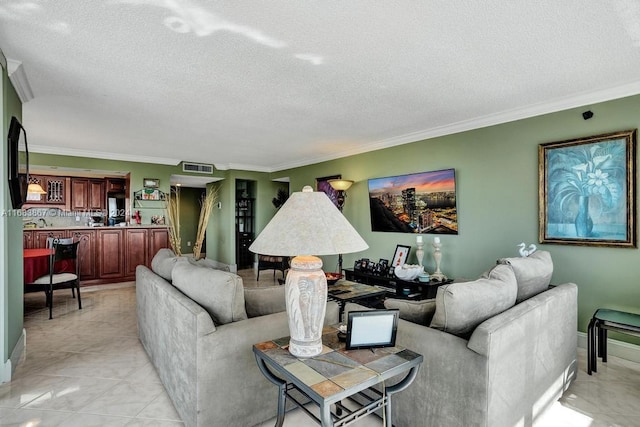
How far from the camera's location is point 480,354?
4.86 feet

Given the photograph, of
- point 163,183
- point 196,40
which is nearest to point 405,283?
point 196,40

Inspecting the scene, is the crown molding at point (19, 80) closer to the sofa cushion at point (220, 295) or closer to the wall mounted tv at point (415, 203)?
the sofa cushion at point (220, 295)

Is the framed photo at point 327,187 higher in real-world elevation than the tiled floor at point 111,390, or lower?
higher

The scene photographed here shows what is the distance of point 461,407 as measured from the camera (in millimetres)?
1557

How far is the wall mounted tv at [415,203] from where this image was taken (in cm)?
415

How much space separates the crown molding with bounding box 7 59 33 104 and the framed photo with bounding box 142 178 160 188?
129 inches

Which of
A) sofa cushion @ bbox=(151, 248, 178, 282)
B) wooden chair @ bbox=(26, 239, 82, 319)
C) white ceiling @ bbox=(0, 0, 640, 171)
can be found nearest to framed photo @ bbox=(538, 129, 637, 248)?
white ceiling @ bbox=(0, 0, 640, 171)

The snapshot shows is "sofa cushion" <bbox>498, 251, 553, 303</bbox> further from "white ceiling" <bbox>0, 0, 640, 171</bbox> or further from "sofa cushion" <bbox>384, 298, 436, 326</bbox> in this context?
"white ceiling" <bbox>0, 0, 640, 171</bbox>

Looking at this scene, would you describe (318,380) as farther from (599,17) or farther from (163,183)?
(163,183)

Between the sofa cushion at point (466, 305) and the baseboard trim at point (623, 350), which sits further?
the baseboard trim at point (623, 350)

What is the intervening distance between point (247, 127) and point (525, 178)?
326 centimetres

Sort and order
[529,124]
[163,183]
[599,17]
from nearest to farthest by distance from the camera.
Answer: [599,17] < [529,124] < [163,183]

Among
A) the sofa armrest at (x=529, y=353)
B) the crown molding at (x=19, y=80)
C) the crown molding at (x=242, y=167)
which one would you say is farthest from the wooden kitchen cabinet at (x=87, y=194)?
the sofa armrest at (x=529, y=353)

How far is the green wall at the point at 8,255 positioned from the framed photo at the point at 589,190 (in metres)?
4.61
